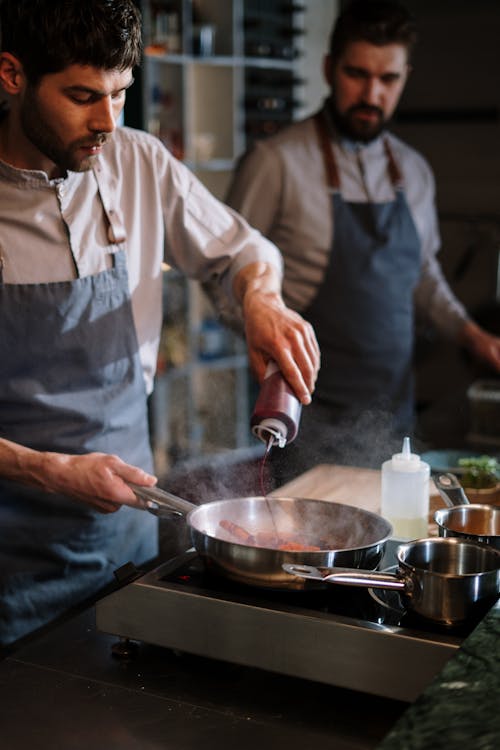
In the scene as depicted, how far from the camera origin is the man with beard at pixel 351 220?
10.5ft

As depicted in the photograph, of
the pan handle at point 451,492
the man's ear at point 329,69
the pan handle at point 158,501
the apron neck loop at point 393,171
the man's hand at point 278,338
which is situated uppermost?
A: the man's ear at point 329,69

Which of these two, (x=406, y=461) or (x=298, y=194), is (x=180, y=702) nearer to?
(x=406, y=461)

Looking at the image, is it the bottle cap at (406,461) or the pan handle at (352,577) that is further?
the bottle cap at (406,461)

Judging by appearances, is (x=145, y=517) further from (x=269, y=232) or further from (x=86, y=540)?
(x=269, y=232)

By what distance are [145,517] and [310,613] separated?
Answer: 3.11ft

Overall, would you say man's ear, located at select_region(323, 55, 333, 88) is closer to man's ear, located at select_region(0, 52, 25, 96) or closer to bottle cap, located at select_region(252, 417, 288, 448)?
man's ear, located at select_region(0, 52, 25, 96)

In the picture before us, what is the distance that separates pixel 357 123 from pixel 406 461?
178 centimetres

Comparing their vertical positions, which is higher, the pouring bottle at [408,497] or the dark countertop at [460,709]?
the dark countertop at [460,709]

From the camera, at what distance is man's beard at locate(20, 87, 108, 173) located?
68.9 inches

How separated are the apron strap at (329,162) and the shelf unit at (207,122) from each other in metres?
1.86

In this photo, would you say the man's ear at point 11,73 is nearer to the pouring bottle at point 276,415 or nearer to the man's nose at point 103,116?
the man's nose at point 103,116

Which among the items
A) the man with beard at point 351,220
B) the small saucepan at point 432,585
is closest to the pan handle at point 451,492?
the small saucepan at point 432,585

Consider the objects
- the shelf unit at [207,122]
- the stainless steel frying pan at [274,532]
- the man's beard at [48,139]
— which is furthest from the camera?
the shelf unit at [207,122]

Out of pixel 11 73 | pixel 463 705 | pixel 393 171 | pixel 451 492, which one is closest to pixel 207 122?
pixel 393 171
